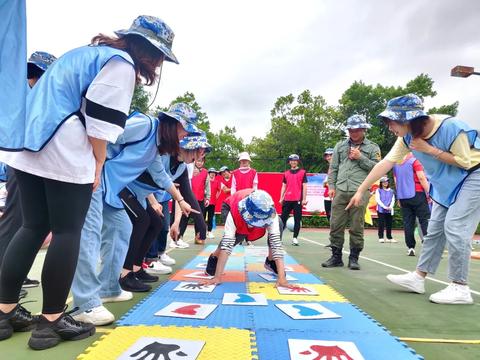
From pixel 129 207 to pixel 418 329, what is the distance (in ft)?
8.43

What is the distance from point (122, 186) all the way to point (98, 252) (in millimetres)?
634

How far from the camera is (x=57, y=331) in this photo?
2047 millimetres

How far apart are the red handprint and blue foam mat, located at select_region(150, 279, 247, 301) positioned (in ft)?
4.35

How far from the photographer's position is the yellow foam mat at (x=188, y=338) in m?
1.88

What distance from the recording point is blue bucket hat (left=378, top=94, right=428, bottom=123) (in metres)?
3.37

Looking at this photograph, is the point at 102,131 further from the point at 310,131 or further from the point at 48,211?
the point at 310,131

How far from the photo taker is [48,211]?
1992mm

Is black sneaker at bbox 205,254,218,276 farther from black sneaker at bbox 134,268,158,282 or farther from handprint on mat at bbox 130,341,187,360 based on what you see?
handprint on mat at bbox 130,341,187,360

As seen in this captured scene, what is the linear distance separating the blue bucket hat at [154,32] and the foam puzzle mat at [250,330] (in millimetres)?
1640

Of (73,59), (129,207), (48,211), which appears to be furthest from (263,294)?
(73,59)

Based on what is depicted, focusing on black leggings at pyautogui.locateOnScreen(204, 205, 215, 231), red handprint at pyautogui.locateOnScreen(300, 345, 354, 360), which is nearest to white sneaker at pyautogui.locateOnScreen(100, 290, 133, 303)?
red handprint at pyautogui.locateOnScreen(300, 345, 354, 360)

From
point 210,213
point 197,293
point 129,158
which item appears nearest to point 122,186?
point 129,158

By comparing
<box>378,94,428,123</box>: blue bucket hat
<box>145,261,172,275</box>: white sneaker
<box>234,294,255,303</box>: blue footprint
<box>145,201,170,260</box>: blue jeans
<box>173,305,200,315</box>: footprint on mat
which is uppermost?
<box>378,94,428,123</box>: blue bucket hat

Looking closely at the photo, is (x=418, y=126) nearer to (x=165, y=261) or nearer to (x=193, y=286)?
(x=193, y=286)
